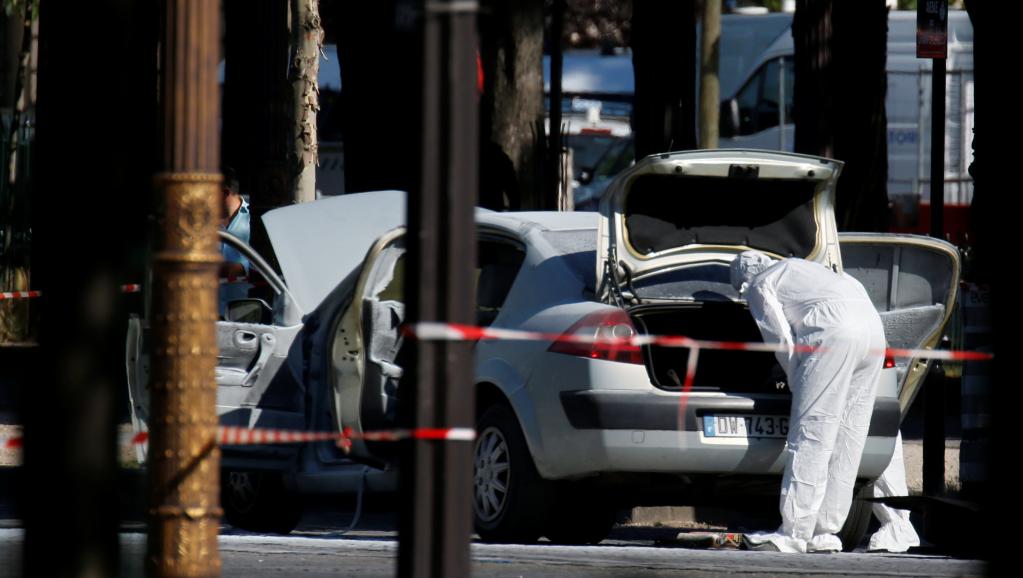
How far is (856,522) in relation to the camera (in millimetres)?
8977

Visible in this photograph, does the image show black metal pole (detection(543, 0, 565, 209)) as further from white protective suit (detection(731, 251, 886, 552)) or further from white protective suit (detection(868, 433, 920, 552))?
white protective suit (detection(731, 251, 886, 552))

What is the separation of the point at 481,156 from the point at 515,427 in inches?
242

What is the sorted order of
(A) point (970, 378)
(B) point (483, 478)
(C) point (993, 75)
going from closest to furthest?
(C) point (993, 75)
(B) point (483, 478)
(A) point (970, 378)

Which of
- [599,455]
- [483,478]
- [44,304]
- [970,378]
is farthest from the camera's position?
[970,378]

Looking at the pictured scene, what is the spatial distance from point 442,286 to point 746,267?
485 centimetres

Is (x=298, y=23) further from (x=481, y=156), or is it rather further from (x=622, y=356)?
(x=622, y=356)

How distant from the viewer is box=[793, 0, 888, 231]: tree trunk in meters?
14.8

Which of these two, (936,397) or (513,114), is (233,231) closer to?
(513,114)

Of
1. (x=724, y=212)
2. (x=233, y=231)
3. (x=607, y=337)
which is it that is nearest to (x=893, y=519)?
(x=724, y=212)

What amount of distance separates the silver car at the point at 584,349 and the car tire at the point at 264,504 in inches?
0.5

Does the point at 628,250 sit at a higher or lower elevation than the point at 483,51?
lower

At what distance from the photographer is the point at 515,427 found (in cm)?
846

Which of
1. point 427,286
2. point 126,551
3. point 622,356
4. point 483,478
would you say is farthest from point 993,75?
point 483,478

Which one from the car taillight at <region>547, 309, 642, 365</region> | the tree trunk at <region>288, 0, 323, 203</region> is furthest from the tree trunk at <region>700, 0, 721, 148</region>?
the car taillight at <region>547, 309, 642, 365</region>
